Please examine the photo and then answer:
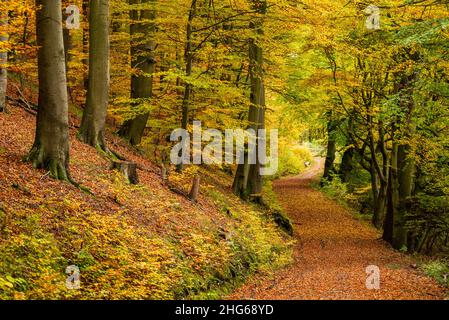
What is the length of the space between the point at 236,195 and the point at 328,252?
4.37 metres

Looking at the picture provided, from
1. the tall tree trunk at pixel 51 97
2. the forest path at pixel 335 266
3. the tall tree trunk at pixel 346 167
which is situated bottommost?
the forest path at pixel 335 266

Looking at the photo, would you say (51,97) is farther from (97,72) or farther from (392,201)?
(392,201)

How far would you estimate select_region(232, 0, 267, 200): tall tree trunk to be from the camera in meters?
17.9

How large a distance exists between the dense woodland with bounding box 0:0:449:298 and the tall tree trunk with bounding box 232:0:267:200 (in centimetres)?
5

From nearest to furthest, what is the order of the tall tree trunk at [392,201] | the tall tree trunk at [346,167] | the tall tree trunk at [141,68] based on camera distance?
the tall tree trunk at [141,68], the tall tree trunk at [392,201], the tall tree trunk at [346,167]

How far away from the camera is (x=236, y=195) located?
63.0 ft

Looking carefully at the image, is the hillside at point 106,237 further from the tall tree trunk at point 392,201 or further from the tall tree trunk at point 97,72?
the tall tree trunk at point 392,201

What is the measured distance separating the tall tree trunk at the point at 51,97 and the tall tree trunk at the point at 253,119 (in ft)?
27.4

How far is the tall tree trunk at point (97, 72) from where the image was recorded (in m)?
13.4

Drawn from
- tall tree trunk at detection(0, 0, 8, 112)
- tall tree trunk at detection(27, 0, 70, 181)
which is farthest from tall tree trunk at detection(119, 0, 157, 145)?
tall tree trunk at detection(27, 0, 70, 181)

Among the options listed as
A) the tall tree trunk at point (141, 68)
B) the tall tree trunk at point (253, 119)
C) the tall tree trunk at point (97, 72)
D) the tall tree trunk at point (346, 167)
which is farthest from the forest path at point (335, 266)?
the tall tree trunk at point (141, 68)

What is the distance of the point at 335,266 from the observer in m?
13.5

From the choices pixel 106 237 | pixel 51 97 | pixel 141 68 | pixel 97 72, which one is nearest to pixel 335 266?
pixel 106 237
